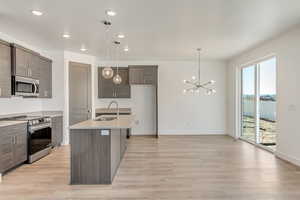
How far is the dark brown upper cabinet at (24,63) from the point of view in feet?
14.1

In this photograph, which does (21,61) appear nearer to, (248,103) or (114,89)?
(114,89)

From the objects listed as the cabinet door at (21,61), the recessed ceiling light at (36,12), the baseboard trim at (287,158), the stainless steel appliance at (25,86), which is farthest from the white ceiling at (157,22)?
the baseboard trim at (287,158)

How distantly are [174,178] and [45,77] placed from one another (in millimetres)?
4258

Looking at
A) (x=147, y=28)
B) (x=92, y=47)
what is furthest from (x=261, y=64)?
(x=92, y=47)

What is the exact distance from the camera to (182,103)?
7.80m

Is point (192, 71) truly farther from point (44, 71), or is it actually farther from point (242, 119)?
point (44, 71)

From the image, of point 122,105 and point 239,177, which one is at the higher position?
point 122,105

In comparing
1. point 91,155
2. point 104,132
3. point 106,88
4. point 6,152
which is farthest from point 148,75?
point 6,152

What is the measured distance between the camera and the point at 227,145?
19.8ft

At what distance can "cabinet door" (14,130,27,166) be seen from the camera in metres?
3.92

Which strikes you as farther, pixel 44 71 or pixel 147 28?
pixel 44 71

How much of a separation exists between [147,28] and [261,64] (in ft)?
11.4

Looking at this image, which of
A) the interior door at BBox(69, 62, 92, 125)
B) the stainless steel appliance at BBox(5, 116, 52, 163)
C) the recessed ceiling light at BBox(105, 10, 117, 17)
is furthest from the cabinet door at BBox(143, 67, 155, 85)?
the recessed ceiling light at BBox(105, 10, 117, 17)

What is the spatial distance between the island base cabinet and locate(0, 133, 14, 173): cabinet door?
4.17 feet
